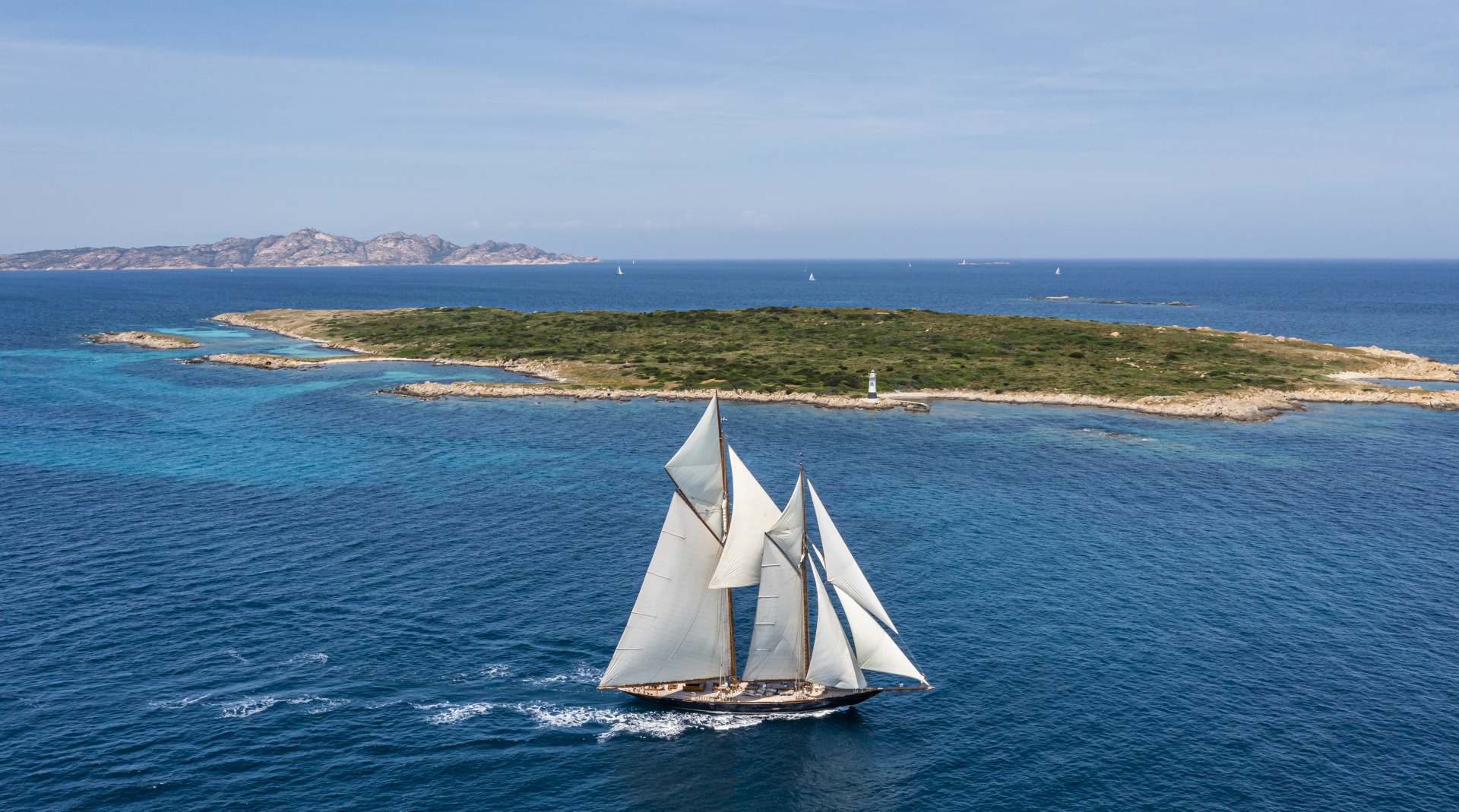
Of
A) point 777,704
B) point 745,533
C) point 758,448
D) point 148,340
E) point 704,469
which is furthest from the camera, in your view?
point 148,340

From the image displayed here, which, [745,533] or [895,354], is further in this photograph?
[895,354]

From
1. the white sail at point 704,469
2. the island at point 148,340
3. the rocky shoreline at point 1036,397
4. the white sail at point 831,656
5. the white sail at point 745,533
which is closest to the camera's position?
the white sail at point 704,469

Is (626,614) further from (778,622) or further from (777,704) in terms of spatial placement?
(777,704)

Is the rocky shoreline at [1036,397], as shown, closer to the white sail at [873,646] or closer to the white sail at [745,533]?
the white sail at [873,646]

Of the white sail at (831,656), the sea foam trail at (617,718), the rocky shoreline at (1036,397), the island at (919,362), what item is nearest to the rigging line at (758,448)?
the rocky shoreline at (1036,397)

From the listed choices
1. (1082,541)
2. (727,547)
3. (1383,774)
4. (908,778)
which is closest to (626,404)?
(1082,541)

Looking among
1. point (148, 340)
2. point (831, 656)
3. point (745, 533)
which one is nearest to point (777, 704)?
point (831, 656)
